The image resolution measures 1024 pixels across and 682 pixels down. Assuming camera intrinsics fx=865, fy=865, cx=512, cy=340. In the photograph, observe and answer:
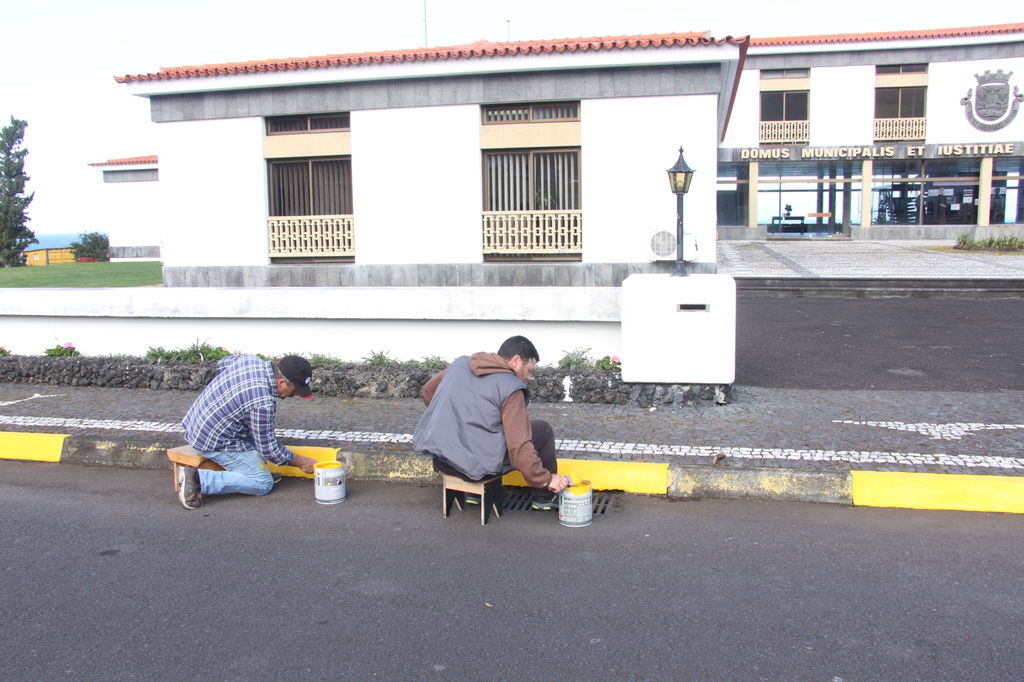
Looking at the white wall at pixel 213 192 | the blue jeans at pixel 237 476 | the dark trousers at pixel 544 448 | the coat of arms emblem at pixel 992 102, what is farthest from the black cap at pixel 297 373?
the coat of arms emblem at pixel 992 102

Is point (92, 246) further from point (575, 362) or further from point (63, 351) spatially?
point (575, 362)

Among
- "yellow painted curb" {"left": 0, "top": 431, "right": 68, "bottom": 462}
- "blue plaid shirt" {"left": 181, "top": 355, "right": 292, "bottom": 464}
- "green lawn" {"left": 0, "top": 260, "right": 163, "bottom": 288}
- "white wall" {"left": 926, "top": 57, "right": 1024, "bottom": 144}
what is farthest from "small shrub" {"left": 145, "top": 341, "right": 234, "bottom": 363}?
"white wall" {"left": 926, "top": 57, "right": 1024, "bottom": 144}

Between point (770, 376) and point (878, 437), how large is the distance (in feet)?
8.29

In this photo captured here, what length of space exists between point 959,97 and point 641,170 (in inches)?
920

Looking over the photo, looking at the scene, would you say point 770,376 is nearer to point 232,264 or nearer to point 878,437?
point 878,437

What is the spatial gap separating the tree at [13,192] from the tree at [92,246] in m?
4.67

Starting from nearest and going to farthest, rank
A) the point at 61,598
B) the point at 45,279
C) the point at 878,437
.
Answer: the point at 61,598
the point at 878,437
the point at 45,279

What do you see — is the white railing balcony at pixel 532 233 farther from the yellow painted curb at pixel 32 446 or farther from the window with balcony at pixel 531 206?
the yellow painted curb at pixel 32 446

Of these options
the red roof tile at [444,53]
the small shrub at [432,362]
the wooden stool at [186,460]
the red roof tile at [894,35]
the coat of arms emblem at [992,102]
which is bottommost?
the wooden stool at [186,460]

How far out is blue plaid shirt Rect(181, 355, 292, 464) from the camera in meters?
5.62

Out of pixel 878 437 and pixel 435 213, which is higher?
pixel 435 213

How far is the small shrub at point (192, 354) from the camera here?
948 centimetres

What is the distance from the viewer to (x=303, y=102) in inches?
654

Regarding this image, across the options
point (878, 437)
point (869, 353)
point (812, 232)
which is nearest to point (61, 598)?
point (878, 437)
